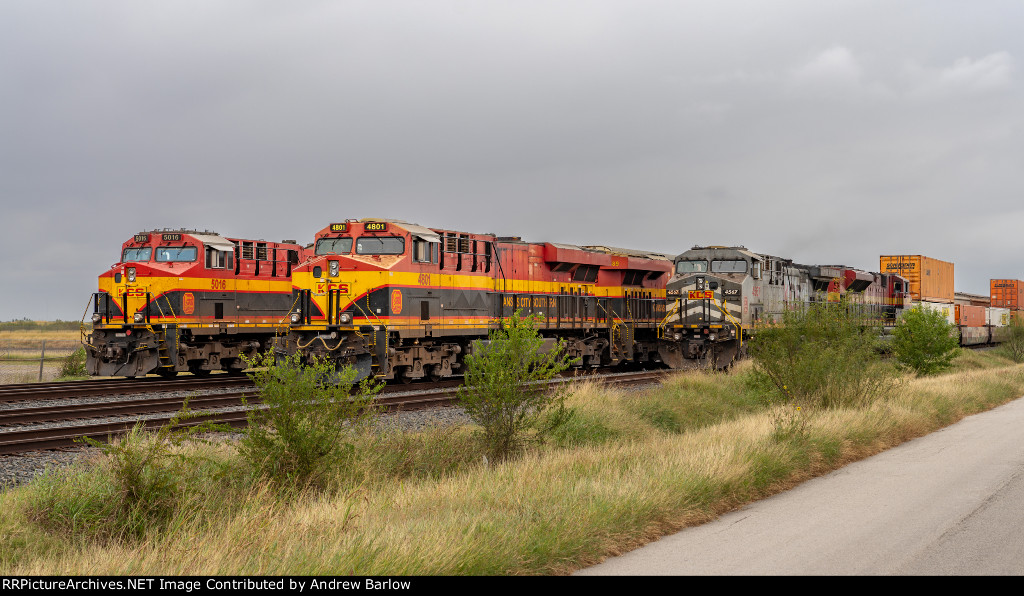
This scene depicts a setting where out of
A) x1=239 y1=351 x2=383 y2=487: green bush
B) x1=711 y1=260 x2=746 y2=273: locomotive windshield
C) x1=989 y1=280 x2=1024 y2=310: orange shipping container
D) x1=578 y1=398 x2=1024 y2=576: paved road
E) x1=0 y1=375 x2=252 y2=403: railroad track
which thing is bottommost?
x1=578 y1=398 x2=1024 y2=576: paved road

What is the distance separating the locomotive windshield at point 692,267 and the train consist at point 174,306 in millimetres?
12310

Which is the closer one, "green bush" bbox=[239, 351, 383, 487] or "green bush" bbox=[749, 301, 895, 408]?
"green bush" bbox=[239, 351, 383, 487]

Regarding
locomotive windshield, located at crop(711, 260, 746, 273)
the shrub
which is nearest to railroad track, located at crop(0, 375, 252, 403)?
the shrub

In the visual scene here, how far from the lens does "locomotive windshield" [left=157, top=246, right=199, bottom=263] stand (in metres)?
25.4

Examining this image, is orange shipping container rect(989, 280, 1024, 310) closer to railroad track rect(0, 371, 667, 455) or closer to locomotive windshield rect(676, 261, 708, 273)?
locomotive windshield rect(676, 261, 708, 273)

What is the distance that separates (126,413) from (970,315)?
51.4 m

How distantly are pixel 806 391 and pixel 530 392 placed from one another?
7.56m

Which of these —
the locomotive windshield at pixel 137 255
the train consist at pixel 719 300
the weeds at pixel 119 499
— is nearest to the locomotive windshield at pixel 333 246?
the locomotive windshield at pixel 137 255

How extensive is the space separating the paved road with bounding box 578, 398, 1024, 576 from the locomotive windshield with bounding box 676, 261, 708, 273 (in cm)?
1631

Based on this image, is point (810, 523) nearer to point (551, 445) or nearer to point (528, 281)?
point (551, 445)

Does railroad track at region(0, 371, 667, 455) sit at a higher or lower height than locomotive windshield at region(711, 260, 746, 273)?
lower

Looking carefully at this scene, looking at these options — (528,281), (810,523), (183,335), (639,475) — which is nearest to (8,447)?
(639,475)

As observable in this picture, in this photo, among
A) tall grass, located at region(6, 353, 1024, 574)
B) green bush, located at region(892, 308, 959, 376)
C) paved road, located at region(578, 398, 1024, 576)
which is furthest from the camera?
green bush, located at region(892, 308, 959, 376)

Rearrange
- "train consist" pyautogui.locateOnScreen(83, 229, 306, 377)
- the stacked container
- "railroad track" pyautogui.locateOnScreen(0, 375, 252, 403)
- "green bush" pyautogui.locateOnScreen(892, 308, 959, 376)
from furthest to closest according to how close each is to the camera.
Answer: the stacked container < "green bush" pyautogui.locateOnScreen(892, 308, 959, 376) < "train consist" pyautogui.locateOnScreen(83, 229, 306, 377) < "railroad track" pyautogui.locateOnScreen(0, 375, 252, 403)
